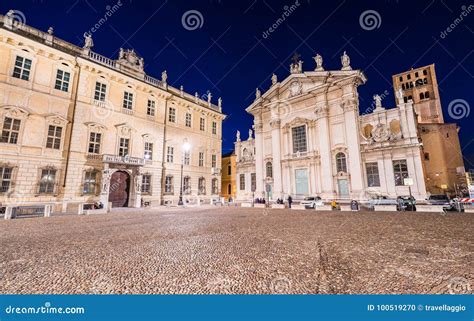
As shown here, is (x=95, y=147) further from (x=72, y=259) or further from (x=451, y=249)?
(x=451, y=249)

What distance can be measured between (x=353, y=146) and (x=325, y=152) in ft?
9.66

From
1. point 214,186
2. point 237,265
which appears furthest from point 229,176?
point 237,265

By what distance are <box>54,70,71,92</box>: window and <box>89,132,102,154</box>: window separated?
404 centimetres

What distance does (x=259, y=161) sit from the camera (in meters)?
30.3

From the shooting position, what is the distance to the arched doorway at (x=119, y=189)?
1822 cm

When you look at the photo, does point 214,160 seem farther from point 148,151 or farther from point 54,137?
point 54,137

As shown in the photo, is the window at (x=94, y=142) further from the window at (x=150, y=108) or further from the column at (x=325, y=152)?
the column at (x=325, y=152)

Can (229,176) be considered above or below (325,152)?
below

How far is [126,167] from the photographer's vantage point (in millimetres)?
18500

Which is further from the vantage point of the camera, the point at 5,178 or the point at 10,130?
the point at 10,130

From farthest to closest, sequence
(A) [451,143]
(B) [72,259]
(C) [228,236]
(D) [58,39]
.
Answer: (A) [451,143]
(D) [58,39]
(C) [228,236]
(B) [72,259]

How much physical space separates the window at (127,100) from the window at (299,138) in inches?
776

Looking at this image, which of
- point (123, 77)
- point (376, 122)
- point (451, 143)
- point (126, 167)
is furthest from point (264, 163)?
point (451, 143)

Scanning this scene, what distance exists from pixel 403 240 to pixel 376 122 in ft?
75.7
